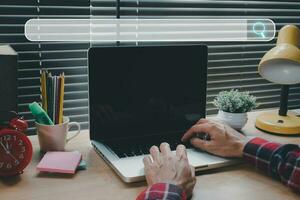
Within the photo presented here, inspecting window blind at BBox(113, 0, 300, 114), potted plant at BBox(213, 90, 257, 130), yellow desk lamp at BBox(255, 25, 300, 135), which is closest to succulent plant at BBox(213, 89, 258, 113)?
potted plant at BBox(213, 90, 257, 130)

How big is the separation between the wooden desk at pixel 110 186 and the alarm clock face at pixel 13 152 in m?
0.03

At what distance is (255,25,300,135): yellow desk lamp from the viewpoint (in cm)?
133

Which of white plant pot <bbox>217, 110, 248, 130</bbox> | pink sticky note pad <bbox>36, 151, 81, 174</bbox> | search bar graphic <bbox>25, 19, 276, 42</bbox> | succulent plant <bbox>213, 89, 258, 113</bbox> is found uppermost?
search bar graphic <bbox>25, 19, 276, 42</bbox>

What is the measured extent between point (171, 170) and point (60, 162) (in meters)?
0.32

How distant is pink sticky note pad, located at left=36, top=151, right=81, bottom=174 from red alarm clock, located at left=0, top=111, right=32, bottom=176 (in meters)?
0.05

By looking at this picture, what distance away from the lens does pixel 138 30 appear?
144 centimetres

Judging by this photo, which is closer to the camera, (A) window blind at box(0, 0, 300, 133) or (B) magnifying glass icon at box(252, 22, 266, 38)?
(A) window blind at box(0, 0, 300, 133)

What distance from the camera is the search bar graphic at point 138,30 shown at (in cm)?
136

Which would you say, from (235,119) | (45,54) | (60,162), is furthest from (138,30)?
(60,162)

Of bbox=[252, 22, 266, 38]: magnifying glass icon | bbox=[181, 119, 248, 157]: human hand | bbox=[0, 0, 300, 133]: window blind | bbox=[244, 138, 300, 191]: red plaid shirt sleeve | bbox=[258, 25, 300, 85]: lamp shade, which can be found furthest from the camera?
bbox=[252, 22, 266, 38]: magnifying glass icon

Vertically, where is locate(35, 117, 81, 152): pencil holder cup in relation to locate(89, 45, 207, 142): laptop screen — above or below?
below

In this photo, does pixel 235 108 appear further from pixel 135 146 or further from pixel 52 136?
pixel 52 136

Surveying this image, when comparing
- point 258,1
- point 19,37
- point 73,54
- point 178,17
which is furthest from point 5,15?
point 258,1

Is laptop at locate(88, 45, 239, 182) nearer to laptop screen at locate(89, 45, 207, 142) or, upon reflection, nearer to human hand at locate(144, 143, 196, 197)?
laptop screen at locate(89, 45, 207, 142)
